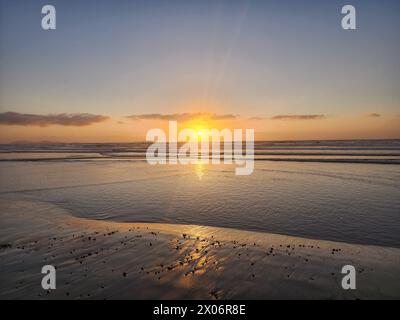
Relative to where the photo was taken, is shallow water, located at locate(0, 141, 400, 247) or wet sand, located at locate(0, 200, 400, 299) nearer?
wet sand, located at locate(0, 200, 400, 299)

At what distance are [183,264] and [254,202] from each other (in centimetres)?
749

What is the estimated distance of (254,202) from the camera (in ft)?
45.7

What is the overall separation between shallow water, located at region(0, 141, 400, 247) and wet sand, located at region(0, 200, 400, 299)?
43.4 inches

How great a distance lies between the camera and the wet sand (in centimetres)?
611

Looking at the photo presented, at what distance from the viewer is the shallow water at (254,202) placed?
10273 mm

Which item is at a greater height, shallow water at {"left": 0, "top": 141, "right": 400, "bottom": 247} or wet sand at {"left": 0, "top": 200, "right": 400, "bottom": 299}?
shallow water at {"left": 0, "top": 141, "right": 400, "bottom": 247}

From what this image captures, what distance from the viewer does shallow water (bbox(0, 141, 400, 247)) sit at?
33.7 ft
